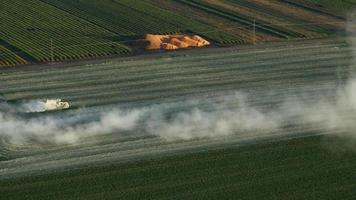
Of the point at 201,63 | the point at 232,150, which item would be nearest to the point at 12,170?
the point at 232,150

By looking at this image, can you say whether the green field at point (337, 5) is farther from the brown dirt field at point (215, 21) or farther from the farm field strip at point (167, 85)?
the farm field strip at point (167, 85)

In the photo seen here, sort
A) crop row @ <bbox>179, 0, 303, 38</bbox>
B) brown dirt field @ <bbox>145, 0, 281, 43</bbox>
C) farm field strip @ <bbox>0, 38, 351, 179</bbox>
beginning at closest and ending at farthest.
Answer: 1. farm field strip @ <bbox>0, 38, 351, 179</bbox>
2. brown dirt field @ <bbox>145, 0, 281, 43</bbox>
3. crop row @ <bbox>179, 0, 303, 38</bbox>

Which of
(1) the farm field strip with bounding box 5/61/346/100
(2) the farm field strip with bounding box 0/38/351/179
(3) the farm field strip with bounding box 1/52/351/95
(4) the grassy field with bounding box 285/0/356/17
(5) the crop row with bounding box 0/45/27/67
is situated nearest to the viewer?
(2) the farm field strip with bounding box 0/38/351/179

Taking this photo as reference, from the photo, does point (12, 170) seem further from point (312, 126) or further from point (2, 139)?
point (312, 126)

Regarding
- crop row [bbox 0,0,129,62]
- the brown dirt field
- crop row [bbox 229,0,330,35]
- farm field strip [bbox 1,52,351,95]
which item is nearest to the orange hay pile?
crop row [bbox 0,0,129,62]

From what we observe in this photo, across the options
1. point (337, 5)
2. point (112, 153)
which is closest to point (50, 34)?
point (112, 153)

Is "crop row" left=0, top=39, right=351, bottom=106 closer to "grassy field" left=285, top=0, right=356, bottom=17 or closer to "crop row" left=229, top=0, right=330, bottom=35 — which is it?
"crop row" left=229, top=0, right=330, bottom=35
